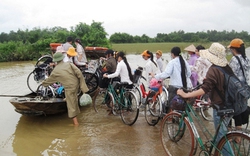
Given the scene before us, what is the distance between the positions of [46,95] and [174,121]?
423 cm

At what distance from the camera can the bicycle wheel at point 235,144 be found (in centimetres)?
264

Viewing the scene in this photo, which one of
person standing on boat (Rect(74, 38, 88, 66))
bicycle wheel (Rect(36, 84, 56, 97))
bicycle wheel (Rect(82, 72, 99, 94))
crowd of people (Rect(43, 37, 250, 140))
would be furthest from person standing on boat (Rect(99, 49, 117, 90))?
person standing on boat (Rect(74, 38, 88, 66))

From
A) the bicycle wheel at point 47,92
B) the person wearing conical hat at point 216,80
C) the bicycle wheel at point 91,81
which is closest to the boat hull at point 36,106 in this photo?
the bicycle wheel at point 47,92

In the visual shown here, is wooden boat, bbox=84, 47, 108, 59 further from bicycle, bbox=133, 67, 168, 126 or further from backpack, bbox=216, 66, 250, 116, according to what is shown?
backpack, bbox=216, 66, 250, 116

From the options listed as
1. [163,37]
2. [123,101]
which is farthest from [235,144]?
[163,37]

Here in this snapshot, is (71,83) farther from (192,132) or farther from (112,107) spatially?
(192,132)

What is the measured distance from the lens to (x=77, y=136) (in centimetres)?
518

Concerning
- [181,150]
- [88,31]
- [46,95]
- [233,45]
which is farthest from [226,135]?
[88,31]

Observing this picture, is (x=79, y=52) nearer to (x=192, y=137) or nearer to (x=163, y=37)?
(x=192, y=137)

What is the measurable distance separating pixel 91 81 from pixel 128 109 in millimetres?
2607

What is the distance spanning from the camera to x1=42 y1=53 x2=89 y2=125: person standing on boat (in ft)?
18.2

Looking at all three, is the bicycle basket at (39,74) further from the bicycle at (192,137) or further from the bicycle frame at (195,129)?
the bicycle frame at (195,129)

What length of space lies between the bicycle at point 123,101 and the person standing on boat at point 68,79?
0.80 metres

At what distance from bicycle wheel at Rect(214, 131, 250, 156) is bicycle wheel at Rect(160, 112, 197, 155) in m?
0.67
